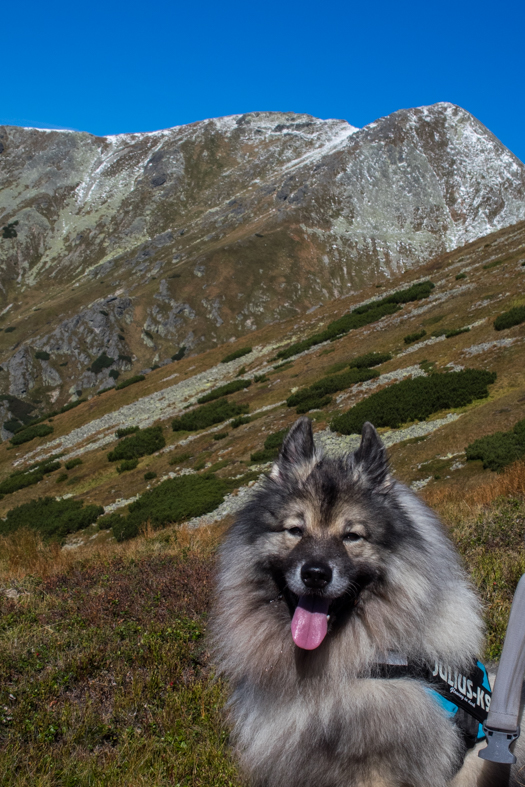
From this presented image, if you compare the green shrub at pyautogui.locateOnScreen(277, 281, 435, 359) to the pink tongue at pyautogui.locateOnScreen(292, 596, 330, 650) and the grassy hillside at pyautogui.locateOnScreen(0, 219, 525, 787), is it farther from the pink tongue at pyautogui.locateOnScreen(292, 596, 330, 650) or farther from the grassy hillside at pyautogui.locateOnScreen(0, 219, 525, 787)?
the pink tongue at pyautogui.locateOnScreen(292, 596, 330, 650)

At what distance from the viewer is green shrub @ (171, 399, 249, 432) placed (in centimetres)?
3428

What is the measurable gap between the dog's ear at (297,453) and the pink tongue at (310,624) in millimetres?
926

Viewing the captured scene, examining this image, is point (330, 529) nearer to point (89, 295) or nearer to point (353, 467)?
point (353, 467)

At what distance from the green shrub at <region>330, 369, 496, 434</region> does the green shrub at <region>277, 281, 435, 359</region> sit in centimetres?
2111

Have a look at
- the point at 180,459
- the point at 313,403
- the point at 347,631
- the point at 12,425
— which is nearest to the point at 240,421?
the point at 180,459

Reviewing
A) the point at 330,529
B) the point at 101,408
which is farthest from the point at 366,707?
the point at 101,408

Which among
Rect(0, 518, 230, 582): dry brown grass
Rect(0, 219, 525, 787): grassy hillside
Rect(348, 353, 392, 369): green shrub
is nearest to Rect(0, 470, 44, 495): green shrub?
Rect(0, 219, 525, 787): grassy hillside

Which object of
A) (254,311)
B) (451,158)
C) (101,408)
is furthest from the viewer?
(451,158)

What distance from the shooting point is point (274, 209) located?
632 ft

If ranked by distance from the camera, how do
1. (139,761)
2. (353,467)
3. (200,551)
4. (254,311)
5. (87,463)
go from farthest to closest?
1. (254,311)
2. (87,463)
3. (200,551)
4. (139,761)
5. (353,467)

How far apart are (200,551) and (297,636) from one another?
6210 millimetres

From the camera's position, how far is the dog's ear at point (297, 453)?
3.73 meters

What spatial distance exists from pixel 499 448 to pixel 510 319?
1532cm

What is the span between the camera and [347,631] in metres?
3.39
